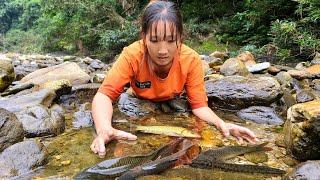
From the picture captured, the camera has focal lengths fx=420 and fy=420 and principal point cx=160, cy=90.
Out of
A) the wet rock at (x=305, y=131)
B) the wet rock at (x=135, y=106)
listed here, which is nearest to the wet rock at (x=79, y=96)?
the wet rock at (x=135, y=106)

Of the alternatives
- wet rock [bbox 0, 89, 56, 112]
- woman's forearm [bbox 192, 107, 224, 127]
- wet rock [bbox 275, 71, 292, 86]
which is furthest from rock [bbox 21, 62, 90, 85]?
wet rock [bbox 275, 71, 292, 86]

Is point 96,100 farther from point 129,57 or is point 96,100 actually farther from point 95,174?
point 95,174

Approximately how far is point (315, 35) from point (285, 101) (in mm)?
3931

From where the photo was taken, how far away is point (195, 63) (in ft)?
12.2

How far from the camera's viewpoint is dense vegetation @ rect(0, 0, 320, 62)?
8031 millimetres

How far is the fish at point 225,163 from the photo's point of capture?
2.57 metres

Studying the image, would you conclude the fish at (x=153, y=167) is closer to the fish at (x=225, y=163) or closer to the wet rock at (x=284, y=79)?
the fish at (x=225, y=163)

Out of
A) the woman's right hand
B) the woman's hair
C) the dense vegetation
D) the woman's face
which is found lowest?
the dense vegetation

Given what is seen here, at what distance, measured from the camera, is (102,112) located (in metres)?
3.13

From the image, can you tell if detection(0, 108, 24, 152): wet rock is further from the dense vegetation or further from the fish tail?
the dense vegetation

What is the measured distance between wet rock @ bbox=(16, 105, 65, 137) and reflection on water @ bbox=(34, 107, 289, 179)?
86mm

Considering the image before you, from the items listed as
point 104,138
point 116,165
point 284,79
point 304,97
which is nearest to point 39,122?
point 104,138

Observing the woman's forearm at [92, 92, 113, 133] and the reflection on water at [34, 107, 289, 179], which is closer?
the reflection on water at [34, 107, 289, 179]

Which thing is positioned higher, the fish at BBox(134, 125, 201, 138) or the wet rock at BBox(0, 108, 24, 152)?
the wet rock at BBox(0, 108, 24, 152)
